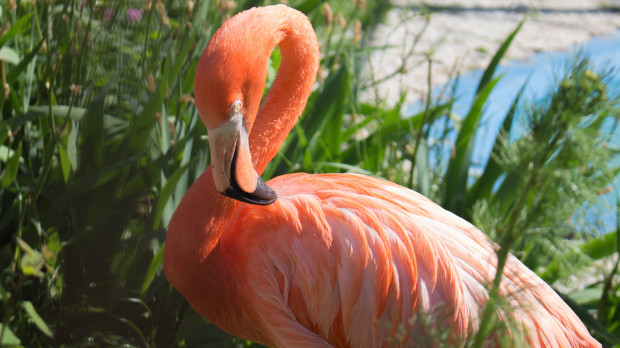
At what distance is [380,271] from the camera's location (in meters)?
1.63

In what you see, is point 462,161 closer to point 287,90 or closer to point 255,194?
point 287,90

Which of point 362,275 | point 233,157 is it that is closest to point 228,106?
point 233,157

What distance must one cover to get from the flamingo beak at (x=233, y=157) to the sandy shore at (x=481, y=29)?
304 centimetres

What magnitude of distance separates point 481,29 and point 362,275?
421 centimetres

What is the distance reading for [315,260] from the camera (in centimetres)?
166

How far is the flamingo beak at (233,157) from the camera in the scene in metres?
1.41

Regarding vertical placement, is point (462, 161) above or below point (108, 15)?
below

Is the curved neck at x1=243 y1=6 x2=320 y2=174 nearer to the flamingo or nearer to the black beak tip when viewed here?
the flamingo

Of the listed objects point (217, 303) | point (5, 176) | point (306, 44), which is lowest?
point (217, 303)

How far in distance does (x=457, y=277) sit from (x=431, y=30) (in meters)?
3.96

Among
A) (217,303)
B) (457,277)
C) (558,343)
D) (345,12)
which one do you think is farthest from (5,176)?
(345,12)

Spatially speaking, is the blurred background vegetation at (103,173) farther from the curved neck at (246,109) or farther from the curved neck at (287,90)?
the curved neck at (287,90)

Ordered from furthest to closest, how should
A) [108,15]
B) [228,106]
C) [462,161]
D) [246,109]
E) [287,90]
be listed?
[462,161] < [108,15] < [287,90] < [246,109] < [228,106]

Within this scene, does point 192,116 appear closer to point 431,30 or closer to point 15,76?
point 15,76
